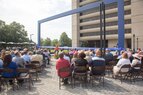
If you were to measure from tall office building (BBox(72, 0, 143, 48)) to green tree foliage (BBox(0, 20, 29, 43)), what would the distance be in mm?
22433

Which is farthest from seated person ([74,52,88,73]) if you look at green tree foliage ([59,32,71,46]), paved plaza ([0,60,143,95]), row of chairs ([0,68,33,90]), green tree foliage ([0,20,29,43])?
green tree foliage ([59,32,71,46])

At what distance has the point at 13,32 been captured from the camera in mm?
100500

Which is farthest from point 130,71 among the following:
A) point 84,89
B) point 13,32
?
point 13,32

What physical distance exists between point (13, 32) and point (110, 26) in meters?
39.7

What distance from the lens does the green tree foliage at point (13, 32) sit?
3642 inches

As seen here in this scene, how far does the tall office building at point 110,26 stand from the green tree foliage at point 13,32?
22433 mm

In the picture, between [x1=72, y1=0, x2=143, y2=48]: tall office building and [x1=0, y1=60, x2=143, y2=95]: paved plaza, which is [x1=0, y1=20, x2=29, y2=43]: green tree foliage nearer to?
[x1=72, y1=0, x2=143, y2=48]: tall office building

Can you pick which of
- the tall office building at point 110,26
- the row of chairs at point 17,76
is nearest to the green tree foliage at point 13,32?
the tall office building at point 110,26

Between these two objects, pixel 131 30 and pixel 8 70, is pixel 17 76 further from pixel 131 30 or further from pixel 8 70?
pixel 131 30

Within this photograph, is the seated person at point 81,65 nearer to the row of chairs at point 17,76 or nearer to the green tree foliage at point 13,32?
the row of chairs at point 17,76

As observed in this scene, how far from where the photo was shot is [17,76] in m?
11.0

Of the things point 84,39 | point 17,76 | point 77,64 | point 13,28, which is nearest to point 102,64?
point 77,64

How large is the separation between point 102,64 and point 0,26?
86.2 metres

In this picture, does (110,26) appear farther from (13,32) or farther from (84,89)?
(84,89)
